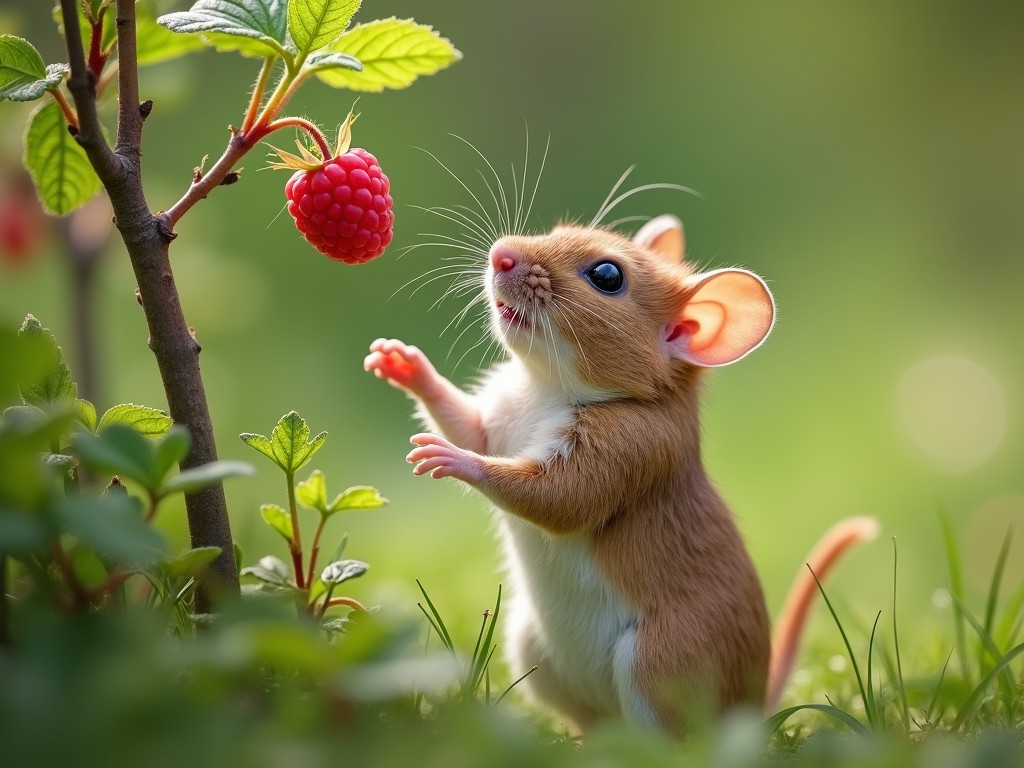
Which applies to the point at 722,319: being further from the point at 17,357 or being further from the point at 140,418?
the point at 17,357

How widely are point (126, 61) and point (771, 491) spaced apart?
4.11 m

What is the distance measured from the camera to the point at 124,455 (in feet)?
4.50

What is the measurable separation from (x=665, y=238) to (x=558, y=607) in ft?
3.77

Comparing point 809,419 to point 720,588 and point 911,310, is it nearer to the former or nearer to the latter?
point 911,310

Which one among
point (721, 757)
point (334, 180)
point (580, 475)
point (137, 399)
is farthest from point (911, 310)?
point (721, 757)

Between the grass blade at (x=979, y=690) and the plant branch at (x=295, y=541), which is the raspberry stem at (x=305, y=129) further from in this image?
the grass blade at (x=979, y=690)

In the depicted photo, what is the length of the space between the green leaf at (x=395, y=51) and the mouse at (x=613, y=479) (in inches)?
23.4

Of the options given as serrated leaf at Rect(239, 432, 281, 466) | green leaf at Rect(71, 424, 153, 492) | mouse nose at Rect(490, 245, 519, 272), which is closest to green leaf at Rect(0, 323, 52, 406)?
green leaf at Rect(71, 424, 153, 492)

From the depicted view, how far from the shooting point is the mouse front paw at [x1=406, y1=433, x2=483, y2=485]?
7.06 ft

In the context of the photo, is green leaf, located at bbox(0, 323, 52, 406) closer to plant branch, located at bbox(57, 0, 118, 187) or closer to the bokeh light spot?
plant branch, located at bbox(57, 0, 118, 187)

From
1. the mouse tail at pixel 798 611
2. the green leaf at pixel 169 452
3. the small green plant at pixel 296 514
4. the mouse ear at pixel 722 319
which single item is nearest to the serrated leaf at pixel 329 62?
the small green plant at pixel 296 514

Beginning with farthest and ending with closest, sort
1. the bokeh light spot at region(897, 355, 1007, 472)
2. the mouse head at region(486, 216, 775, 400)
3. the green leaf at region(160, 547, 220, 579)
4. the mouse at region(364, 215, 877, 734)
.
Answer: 1. the bokeh light spot at region(897, 355, 1007, 472)
2. the mouse head at region(486, 216, 775, 400)
3. the mouse at region(364, 215, 877, 734)
4. the green leaf at region(160, 547, 220, 579)

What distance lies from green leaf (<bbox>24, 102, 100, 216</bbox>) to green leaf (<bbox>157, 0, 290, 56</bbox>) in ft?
1.32

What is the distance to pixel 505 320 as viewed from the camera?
2.51m
